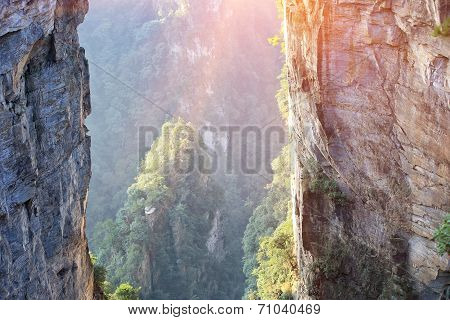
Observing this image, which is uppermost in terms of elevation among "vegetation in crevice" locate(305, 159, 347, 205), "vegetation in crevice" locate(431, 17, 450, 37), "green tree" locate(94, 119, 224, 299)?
"vegetation in crevice" locate(431, 17, 450, 37)

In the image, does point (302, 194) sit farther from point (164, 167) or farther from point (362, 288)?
point (164, 167)

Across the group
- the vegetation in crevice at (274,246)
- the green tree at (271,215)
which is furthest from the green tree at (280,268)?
the green tree at (271,215)

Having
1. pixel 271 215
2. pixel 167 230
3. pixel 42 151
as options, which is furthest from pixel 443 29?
pixel 167 230

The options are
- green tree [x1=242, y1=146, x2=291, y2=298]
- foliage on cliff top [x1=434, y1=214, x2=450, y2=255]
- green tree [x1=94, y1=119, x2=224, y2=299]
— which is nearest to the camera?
foliage on cliff top [x1=434, y1=214, x2=450, y2=255]

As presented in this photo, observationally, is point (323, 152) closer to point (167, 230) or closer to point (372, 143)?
point (372, 143)

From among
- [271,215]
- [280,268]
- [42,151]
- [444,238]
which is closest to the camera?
[444,238]

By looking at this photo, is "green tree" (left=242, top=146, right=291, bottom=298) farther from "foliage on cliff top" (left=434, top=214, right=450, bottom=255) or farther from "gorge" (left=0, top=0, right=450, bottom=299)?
"foliage on cliff top" (left=434, top=214, right=450, bottom=255)

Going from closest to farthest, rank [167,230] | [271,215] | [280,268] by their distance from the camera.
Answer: [280,268], [271,215], [167,230]

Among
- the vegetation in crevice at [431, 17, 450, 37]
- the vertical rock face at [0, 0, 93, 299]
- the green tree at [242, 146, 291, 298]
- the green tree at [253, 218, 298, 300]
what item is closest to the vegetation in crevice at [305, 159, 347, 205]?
the green tree at [253, 218, 298, 300]
